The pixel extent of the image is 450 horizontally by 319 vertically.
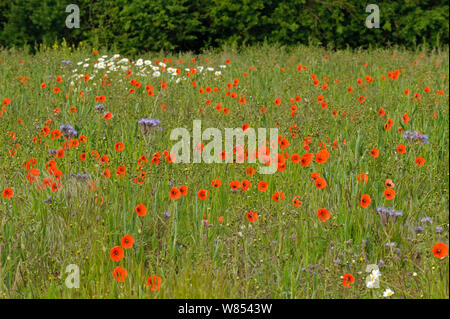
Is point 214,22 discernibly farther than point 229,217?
Yes

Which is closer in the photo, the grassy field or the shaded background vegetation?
the grassy field

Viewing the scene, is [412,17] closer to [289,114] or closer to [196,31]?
[196,31]

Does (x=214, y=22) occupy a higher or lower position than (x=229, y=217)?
higher

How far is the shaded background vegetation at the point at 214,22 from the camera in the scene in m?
9.83

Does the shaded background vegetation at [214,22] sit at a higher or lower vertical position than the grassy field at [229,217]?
higher

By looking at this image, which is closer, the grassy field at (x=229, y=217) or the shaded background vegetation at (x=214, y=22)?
the grassy field at (x=229, y=217)

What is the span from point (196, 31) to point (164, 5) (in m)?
1.02

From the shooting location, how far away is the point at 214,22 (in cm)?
1010

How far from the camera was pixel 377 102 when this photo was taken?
5.48m

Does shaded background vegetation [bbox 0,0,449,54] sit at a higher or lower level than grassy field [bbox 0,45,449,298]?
higher

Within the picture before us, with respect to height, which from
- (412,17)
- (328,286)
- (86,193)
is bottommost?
(328,286)

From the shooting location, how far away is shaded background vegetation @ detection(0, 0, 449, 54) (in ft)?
32.2
